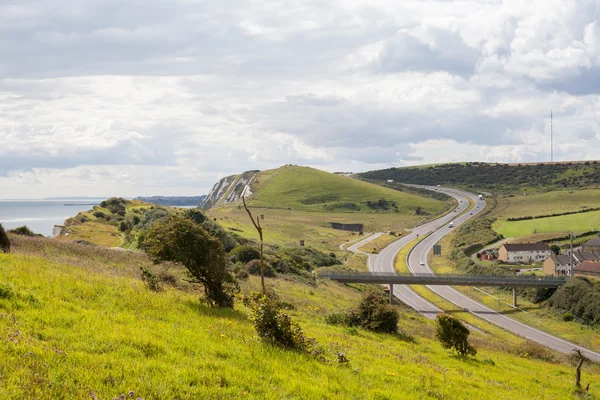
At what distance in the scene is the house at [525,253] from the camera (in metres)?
104

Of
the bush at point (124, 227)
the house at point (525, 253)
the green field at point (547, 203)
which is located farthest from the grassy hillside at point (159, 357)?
the green field at point (547, 203)

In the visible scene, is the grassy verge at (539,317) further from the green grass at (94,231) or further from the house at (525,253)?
the green grass at (94,231)

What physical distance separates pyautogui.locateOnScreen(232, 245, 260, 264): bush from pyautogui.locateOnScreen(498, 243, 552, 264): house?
65.5m

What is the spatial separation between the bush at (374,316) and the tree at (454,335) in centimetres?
349

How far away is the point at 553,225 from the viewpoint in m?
130

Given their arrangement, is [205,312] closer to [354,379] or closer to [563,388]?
[354,379]

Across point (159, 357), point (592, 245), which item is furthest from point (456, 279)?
point (159, 357)

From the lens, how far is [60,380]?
836cm

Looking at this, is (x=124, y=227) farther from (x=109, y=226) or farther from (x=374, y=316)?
(x=374, y=316)

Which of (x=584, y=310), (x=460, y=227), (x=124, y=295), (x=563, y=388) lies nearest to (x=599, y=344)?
(x=584, y=310)

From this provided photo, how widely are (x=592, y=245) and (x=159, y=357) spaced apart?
373 feet

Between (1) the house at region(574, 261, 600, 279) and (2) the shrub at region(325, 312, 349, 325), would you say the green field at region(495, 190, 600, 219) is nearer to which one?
(1) the house at region(574, 261, 600, 279)

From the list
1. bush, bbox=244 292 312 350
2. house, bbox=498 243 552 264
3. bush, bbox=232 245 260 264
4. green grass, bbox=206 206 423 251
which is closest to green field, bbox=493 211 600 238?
house, bbox=498 243 552 264

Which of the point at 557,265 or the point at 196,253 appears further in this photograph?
the point at 557,265
